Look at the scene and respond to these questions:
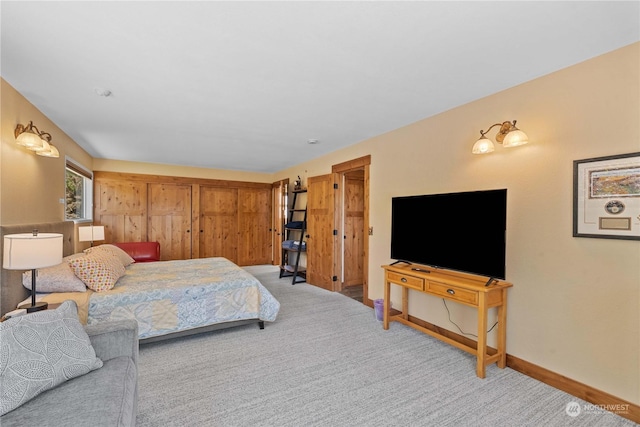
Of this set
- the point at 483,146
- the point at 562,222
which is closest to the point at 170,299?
the point at 483,146

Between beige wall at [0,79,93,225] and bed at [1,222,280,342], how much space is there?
164 millimetres

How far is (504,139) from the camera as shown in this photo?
7.73 ft

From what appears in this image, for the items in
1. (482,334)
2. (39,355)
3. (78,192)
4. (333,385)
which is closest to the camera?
(39,355)

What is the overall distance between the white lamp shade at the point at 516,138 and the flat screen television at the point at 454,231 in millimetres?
376

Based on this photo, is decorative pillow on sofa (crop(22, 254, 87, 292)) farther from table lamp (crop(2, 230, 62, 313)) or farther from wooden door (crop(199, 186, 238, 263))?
wooden door (crop(199, 186, 238, 263))

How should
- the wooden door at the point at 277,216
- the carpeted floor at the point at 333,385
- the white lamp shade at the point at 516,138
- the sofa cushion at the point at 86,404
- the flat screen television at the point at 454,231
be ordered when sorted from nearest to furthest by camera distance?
1. the sofa cushion at the point at 86,404
2. the carpeted floor at the point at 333,385
3. the white lamp shade at the point at 516,138
4. the flat screen television at the point at 454,231
5. the wooden door at the point at 277,216

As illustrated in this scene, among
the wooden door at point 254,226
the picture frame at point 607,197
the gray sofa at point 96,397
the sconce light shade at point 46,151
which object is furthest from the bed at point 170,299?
the wooden door at point 254,226

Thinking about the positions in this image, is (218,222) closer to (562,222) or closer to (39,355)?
(39,355)

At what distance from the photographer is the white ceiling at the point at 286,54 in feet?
5.08

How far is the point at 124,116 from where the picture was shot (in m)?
3.18

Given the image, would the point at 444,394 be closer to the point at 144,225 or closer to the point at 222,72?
the point at 222,72

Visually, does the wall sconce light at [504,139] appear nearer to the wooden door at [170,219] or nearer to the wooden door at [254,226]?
the wooden door at [254,226]

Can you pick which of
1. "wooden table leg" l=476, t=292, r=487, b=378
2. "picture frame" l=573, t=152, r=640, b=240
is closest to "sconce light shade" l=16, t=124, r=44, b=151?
"wooden table leg" l=476, t=292, r=487, b=378

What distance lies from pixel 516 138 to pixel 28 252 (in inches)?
142
